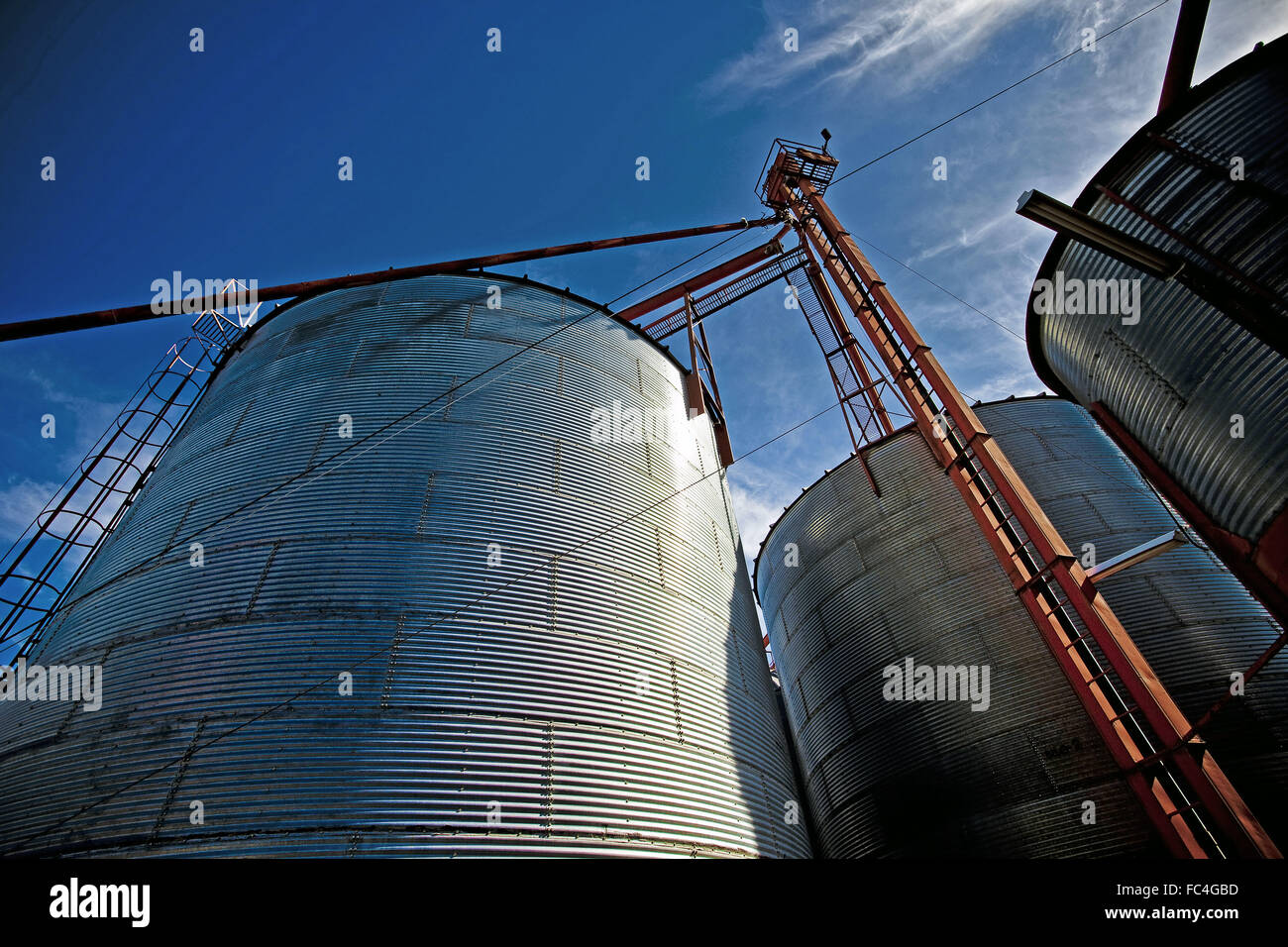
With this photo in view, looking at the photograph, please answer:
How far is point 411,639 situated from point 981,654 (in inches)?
369

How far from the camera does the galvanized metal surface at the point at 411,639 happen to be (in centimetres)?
500

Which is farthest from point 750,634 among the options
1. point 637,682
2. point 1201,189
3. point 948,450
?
→ point 1201,189

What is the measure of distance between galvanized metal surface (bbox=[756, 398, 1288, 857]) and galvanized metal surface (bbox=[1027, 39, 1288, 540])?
2815mm

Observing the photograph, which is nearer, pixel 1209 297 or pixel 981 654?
pixel 1209 297

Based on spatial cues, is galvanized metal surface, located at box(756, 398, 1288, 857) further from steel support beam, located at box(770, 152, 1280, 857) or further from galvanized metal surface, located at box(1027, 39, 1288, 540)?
galvanized metal surface, located at box(1027, 39, 1288, 540)

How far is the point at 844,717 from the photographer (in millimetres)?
11977

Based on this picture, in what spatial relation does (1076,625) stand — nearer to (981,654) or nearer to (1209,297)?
(981,654)

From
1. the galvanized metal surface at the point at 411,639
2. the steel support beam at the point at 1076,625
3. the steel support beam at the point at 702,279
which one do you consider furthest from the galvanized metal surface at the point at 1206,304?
the steel support beam at the point at 702,279

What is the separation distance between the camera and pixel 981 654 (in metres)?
10.6

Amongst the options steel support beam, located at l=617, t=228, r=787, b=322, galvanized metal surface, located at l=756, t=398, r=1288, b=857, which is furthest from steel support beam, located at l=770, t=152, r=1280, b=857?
A: steel support beam, located at l=617, t=228, r=787, b=322

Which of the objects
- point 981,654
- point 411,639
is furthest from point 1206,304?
point 411,639

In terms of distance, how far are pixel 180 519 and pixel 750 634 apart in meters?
7.60
